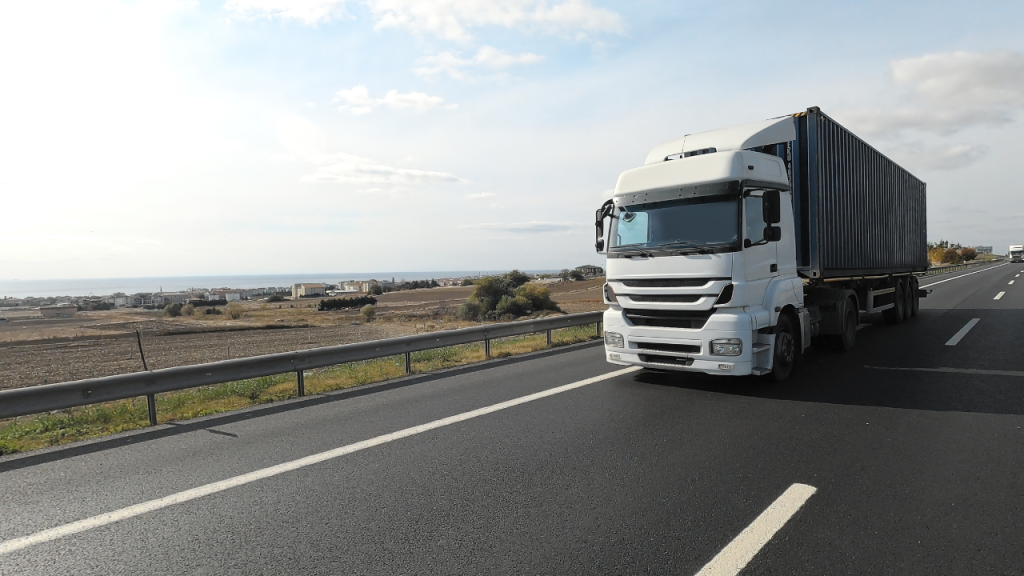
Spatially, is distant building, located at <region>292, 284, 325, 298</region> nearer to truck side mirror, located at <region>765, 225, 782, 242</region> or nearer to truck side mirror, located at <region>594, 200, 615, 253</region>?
truck side mirror, located at <region>594, 200, 615, 253</region>

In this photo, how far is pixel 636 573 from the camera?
2932mm

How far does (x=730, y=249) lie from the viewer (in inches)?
264

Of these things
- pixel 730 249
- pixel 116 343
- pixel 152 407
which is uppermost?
pixel 730 249

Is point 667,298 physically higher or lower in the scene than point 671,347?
higher

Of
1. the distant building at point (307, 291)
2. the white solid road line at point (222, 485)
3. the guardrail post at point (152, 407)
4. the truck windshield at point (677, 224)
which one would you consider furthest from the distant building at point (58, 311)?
the distant building at point (307, 291)

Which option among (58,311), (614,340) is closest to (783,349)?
(614,340)

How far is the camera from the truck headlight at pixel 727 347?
6.66m

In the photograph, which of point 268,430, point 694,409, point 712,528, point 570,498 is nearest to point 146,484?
point 268,430

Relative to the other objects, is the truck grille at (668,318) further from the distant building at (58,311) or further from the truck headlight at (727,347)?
the distant building at (58,311)

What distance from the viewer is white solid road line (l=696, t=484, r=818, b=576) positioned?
9.79ft

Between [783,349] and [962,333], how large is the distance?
7555 mm

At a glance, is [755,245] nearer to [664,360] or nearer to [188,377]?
[664,360]

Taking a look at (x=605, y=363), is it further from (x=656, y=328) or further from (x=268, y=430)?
(x=268, y=430)

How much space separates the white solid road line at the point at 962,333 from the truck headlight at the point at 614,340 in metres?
7.56
